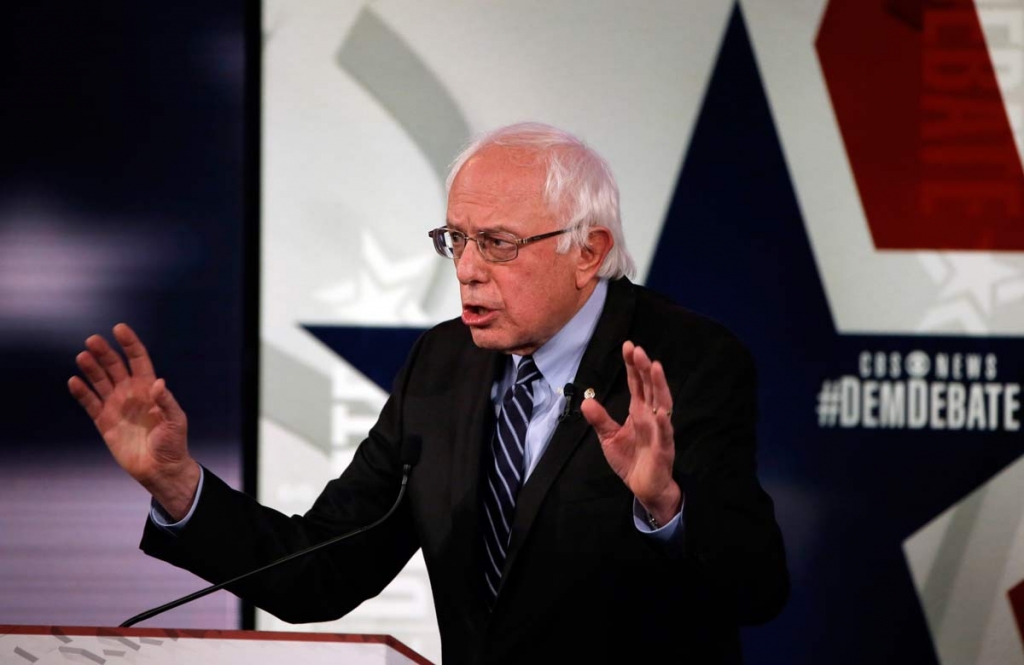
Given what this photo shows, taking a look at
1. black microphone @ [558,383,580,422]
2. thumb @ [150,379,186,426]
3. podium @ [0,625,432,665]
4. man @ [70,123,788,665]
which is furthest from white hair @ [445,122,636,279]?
podium @ [0,625,432,665]

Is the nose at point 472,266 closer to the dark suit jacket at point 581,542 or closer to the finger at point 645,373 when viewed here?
the dark suit jacket at point 581,542

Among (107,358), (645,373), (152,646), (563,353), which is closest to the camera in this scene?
(152,646)

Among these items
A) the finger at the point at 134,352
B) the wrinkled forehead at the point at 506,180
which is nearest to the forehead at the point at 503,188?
the wrinkled forehead at the point at 506,180

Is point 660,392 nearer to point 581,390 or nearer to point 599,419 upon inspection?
point 599,419

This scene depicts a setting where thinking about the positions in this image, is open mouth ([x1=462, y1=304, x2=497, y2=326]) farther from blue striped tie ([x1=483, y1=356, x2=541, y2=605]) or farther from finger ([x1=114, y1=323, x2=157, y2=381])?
finger ([x1=114, y1=323, x2=157, y2=381])

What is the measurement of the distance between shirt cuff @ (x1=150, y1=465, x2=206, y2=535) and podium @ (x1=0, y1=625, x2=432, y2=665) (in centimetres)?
50

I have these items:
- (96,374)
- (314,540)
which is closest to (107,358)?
(96,374)

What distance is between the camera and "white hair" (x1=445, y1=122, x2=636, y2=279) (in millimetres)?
1991

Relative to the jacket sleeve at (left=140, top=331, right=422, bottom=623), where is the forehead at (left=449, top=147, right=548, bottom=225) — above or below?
→ above

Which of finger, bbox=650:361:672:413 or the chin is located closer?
finger, bbox=650:361:672:413

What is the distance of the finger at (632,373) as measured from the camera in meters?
1.58

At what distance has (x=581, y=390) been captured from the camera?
1.97m

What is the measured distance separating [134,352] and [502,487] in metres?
0.63

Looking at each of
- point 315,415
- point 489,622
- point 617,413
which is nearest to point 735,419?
point 617,413
